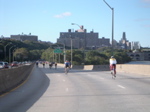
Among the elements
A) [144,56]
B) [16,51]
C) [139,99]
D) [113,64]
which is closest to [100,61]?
[144,56]

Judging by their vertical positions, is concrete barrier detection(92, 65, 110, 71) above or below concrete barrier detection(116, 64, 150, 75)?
below

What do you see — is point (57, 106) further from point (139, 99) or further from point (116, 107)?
point (139, 99)

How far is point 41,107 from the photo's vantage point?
13086mm

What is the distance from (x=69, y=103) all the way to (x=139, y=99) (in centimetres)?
337

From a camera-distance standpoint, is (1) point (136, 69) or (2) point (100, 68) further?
(2) point (100, 68)

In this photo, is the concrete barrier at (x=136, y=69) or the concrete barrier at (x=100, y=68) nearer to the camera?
the concrete barrier at (x=136, y=69)

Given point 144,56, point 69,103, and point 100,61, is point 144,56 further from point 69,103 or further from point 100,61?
point 69,103

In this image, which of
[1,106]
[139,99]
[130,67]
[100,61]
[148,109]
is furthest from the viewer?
[100,61]

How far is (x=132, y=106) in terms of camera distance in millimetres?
12844

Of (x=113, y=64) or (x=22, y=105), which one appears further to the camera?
(x=113, y=64)

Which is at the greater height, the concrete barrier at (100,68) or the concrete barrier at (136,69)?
the concrete barrier at (136,69)

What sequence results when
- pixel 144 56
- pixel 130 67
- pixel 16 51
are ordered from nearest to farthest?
pixel 130 67 < pixel 144 56 < pixel 16 51

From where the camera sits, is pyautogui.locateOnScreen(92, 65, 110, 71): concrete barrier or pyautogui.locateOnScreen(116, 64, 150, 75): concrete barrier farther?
pyautogui.locateOnScreen(92, 65, 110, 71): concrete barrier

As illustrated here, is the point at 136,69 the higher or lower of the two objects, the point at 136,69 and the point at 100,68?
the higher
